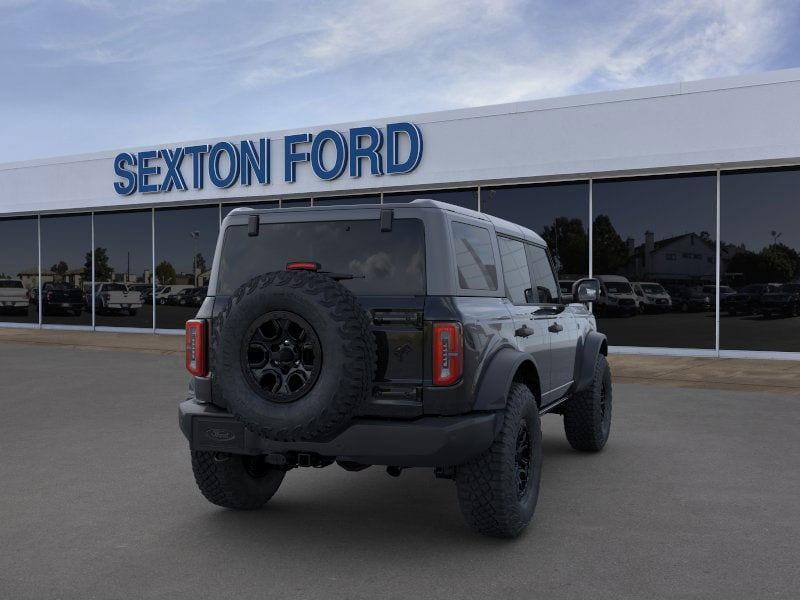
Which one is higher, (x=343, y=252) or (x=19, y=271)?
(x=19, y=271)

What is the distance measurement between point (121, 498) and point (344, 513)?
5.10 ft

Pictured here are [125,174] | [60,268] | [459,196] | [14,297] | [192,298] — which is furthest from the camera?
[14,297]

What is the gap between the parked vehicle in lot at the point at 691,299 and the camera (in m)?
15.4

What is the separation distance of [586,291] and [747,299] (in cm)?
949

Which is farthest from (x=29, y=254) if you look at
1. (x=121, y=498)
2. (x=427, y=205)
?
(x=427, y=205)

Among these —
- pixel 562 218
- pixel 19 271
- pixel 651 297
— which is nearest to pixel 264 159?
pixel 562 218

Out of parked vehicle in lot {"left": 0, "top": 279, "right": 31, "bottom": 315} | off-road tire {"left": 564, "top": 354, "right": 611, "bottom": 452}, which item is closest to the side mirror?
off-road tire {"left": 564, "top": 354, "right": 611, "bottom": 452}

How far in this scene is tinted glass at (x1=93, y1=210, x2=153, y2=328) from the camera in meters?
22.6

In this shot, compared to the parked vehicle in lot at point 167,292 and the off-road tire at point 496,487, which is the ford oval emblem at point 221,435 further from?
the parked vehicle in lot at point 167,292

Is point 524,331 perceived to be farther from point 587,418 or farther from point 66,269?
point 66,269

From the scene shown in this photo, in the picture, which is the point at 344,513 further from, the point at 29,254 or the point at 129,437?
the point at 29,254

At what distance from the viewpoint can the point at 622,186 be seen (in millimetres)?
16125

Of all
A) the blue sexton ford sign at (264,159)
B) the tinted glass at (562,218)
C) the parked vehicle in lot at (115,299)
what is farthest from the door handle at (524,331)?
the parked vehicle in lot at (115,299)

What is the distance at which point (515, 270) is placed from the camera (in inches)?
227
